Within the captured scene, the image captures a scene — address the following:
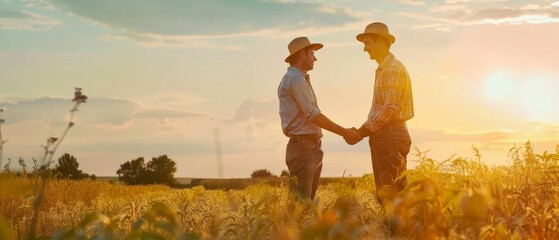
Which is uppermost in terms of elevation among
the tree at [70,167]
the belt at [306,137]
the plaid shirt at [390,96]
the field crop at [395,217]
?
the tree at [70,167]

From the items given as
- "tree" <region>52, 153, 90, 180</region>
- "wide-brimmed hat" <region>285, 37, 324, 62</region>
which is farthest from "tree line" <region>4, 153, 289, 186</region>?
"wide-brimmed hat" <region>285, 37, 324, 62</region>

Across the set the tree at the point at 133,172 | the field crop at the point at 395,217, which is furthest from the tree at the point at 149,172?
the field crop at the point at 395,217

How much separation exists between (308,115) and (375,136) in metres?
0.85

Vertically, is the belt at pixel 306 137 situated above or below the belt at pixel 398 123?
below

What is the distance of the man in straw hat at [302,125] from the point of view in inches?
308

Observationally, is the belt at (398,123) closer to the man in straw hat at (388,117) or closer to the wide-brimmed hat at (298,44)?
the man in straw hat at (388,117)

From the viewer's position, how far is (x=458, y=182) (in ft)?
21.7

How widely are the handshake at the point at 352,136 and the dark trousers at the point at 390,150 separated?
2.40 feet

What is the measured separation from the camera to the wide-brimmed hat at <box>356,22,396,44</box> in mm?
7996

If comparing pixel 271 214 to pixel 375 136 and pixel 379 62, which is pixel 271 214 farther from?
pixel 379 62

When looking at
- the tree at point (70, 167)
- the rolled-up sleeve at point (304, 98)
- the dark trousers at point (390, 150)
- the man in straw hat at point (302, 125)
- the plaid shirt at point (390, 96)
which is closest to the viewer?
the dark trousers at point (390, 150)

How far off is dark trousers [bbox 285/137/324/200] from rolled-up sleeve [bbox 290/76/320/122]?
1.01 feet

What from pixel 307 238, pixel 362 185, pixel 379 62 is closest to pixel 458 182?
pixel 379 62

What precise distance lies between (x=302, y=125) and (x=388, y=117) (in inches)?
43.8
